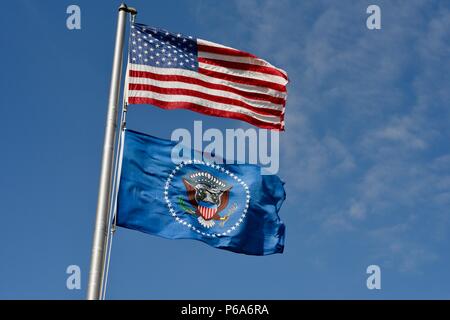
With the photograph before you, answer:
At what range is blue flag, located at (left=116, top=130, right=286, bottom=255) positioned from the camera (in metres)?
16.9

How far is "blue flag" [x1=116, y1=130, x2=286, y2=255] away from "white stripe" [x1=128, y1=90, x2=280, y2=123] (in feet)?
3.26

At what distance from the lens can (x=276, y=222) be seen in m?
19.0

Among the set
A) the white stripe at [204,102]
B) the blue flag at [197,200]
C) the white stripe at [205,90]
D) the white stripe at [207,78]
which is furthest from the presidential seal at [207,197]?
the white stripe at [207,78]

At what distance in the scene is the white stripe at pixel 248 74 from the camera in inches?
766

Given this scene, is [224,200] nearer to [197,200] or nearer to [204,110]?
[197,200]

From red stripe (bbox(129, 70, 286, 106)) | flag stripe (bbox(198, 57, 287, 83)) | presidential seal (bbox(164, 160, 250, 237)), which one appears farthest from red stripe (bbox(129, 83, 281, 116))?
presidential seal (bbox(164, 160, 250, 237))

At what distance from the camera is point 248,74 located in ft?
65.7

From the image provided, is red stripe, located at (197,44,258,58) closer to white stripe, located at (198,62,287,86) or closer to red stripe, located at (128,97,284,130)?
white stripe, located at (198,62,287,86)

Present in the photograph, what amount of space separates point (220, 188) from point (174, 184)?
1202mm

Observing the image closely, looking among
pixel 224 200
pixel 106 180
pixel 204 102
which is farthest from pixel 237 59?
pixel 106 180

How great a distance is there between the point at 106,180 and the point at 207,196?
2.86m
